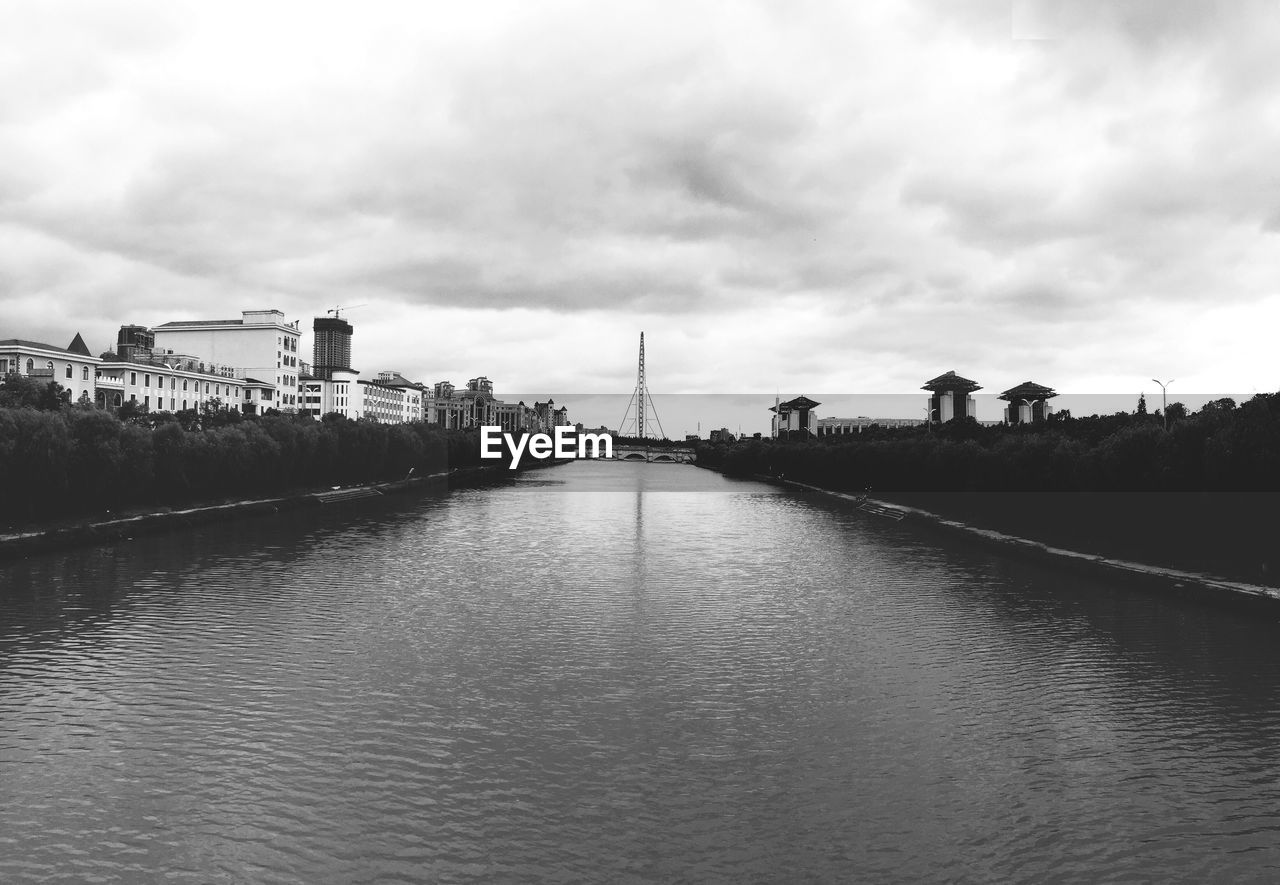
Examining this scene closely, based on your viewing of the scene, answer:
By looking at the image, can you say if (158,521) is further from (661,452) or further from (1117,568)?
(661,452)

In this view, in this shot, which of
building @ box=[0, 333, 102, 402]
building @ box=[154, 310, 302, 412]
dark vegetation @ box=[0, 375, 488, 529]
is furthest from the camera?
building @ box=[154, 310, 302, 412]

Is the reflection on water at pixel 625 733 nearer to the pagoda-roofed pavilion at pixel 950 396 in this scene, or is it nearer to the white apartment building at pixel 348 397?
the pagoda-roofed pavilion at pixel 950 396

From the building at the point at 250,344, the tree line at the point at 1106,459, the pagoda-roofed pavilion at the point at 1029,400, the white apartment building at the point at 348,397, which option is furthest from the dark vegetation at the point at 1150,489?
the white apartment building at the point at 348,397

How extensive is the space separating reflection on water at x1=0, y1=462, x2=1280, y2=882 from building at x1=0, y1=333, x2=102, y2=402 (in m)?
73.6

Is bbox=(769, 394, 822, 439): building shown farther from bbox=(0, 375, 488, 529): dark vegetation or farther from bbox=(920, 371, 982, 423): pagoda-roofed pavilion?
bbox=(0, 375, 488, 529): dark vegetation

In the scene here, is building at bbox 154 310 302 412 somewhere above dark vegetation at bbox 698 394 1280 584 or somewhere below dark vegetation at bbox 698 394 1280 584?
above

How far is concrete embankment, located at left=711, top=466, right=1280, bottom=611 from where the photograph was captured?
2038cm

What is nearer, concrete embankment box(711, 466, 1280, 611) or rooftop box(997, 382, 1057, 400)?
concrete embankment box(711, 466, 1280, 611)

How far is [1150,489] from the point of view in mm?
27859

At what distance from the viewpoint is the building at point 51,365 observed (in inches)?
3337

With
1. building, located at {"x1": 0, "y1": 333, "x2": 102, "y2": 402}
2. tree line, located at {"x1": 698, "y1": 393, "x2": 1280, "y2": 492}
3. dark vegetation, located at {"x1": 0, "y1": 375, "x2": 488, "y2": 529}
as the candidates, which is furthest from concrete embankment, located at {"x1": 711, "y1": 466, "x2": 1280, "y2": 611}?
building, located at {"x1": 0, "y1": 333, "x2": 102, "y2": 402}

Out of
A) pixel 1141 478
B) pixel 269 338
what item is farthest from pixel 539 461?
pixel 1141 478

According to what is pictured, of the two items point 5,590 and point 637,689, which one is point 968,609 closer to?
point 637,689

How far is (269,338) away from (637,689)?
433ft
